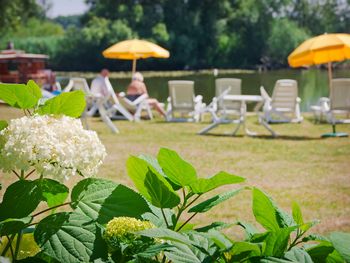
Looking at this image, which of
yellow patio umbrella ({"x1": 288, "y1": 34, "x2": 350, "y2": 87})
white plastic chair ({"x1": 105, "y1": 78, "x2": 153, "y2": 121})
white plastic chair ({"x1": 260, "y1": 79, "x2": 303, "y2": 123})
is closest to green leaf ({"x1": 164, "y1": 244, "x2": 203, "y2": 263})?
yellow patio umbrella ({"x1": 288, "y1": 34, "x2": 350, "y2": 87})

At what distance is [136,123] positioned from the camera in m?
12.1

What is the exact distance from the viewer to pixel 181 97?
12016 millimetres

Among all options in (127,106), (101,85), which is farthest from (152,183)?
(127,106)

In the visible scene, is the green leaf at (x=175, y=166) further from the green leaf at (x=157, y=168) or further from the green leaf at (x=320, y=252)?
the green leaf at (x=320, y=252)

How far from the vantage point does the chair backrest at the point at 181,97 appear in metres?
11.9

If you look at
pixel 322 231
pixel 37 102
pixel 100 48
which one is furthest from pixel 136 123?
pixel 100 48

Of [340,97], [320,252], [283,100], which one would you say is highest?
[320,252]

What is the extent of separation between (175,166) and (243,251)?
0.52 ft

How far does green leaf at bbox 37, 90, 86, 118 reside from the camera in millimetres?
1002

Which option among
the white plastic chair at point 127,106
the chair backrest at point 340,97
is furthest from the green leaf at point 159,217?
the white plastic chair at point 127,106

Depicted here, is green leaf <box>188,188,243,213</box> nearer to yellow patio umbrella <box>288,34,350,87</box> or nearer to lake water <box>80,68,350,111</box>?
yellow patio umbrella <box>288,34,350,87</box>

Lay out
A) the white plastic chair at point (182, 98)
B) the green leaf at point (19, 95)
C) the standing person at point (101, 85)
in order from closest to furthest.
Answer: the green leaf at point (19, 95) < the white plastic chair at point (182, 98) < the standing person at point (101, 85)

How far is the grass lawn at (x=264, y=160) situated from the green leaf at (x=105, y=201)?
10.0ft

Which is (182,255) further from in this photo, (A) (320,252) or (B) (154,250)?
(A) (320,252)
